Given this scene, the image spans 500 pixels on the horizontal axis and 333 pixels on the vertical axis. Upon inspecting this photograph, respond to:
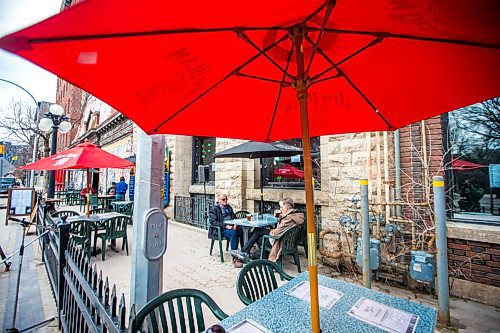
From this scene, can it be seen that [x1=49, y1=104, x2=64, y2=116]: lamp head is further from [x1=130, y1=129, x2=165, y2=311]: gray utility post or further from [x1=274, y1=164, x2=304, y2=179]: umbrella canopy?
[x1=130, y1=129, x2=165, y2=311]: gray utility post

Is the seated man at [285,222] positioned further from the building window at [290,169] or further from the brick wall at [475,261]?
the brick wall at [475,261]

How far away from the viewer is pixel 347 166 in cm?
503

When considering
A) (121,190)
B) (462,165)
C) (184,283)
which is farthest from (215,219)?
Result: (121,190)

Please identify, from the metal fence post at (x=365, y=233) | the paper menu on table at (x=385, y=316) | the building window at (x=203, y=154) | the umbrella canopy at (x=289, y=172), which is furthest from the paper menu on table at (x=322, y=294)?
the building window at (x=203, y=154)

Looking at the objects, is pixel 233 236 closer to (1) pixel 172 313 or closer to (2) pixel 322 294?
(2) pixel 322 294

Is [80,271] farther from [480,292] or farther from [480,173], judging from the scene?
[480,173]

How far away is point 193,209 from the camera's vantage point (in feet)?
31.7

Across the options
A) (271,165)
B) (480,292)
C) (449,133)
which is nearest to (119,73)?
(449,133)

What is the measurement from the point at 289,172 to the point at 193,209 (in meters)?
4.83

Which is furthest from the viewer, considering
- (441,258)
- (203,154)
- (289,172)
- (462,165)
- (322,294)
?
(203,154)

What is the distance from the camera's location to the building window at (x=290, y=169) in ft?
19.8

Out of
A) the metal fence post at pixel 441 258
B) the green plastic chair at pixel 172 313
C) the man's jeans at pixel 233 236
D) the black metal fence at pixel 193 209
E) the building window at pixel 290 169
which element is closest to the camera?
the green plastic chair at pixel 172 313

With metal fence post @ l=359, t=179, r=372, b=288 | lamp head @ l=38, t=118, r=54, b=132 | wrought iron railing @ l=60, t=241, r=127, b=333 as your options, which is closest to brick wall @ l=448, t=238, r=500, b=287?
metal fence post @ l=359, t=179, r=372, b=288

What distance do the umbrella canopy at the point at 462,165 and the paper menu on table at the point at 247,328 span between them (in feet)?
13.6
